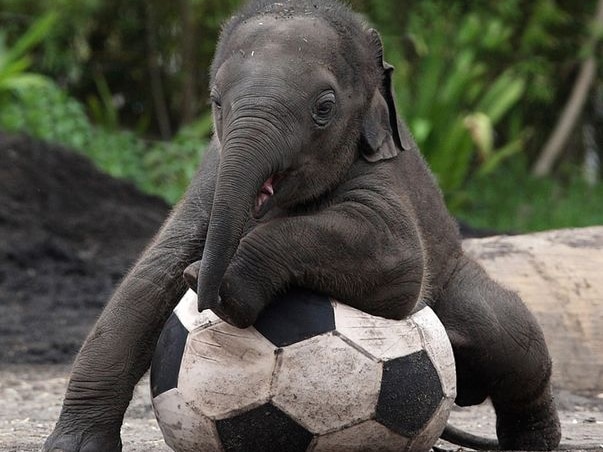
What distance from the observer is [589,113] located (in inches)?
781

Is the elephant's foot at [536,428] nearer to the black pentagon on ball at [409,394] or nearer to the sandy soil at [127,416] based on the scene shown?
the sandy soil at [127,416]

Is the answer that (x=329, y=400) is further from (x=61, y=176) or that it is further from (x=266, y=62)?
(x=61, y=176)

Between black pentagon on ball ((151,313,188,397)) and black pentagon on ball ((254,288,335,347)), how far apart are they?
278mm

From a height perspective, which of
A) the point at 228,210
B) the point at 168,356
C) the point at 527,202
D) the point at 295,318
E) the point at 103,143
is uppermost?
the point at 228,210

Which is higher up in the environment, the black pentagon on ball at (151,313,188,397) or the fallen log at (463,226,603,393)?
the black pentagon on ball at (151,313,188,397)

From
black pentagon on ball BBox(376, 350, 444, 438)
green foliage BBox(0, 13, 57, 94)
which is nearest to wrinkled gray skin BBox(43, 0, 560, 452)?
black pentagon on ball BBox(376, 350, 444, 438)

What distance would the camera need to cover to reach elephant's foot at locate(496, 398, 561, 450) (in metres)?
5.70

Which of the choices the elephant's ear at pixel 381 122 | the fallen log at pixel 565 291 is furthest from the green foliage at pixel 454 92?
the elephant's ear at pixel 381 122

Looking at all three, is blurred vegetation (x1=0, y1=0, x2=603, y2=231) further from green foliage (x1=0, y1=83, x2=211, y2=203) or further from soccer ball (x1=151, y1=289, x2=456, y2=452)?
soccer ball (x1=151, y1=289, x2=456, y2=452)

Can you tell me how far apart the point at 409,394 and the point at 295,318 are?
1.49ft

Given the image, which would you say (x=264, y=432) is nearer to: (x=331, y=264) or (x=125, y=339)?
(x=331, y=264)

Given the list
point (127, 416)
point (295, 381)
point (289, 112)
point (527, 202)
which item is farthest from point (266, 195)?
point (527, 202)

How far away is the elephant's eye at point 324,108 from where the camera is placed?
4547 millimetres

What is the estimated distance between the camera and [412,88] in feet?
55.2
